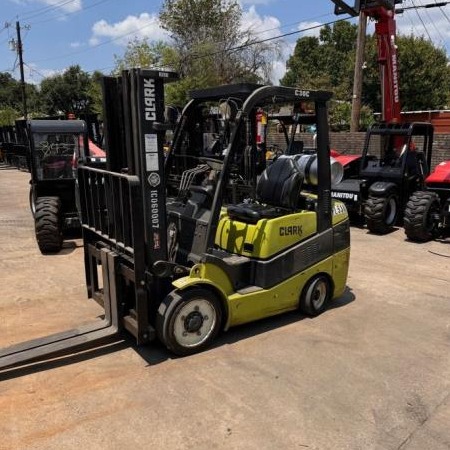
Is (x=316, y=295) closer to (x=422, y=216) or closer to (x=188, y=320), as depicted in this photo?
(x=188, y=320)

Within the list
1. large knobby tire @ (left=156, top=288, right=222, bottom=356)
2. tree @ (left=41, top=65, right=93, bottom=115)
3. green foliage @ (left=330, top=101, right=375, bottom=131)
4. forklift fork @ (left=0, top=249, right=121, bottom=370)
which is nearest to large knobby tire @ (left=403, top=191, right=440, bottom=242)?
large knobby tire @ (left=156, top=288, right=222, bottom=356)

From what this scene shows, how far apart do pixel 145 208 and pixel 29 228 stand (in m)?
6.93

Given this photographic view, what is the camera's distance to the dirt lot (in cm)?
323

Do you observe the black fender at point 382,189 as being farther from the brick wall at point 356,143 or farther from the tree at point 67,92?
the tree at point 67,92

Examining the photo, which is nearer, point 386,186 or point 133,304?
point 133,304

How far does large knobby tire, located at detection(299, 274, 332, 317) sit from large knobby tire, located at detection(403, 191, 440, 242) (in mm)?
4003

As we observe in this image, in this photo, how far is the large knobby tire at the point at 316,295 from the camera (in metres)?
5.17

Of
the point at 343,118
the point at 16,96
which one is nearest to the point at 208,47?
the point at 343,118

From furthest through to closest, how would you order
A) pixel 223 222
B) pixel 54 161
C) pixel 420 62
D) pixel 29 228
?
pixel 420 62 < pixel 29 228 < pixel 54 161 < pixel 223 222

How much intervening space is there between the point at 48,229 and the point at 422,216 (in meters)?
6.19

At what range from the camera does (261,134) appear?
7910 millimetres

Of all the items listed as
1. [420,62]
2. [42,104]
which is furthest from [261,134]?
[42,104]

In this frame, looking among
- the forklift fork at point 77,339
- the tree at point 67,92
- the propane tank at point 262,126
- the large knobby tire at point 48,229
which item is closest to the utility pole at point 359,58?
the propane tank at point 262,126

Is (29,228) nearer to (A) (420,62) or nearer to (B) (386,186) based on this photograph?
(B) (386,186)
